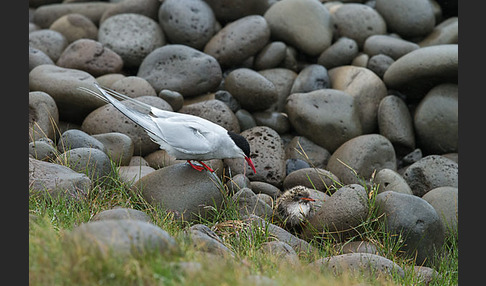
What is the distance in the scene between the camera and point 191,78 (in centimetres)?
842

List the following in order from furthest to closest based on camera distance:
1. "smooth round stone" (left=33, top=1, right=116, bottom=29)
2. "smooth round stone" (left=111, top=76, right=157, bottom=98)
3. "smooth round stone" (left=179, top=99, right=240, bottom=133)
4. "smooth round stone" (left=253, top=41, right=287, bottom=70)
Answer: "smooth round stone" (left=33, top=1, right=116, bottom=29), "smooth round stone" (left=253, top=41, right=287, bottom=70), "smooth round stone" (left=111, top=76, right=157, bottom=98), "smooth round stone" (left=179, top=99, right=240, bottom=133)

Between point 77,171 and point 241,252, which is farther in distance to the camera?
point 77,171

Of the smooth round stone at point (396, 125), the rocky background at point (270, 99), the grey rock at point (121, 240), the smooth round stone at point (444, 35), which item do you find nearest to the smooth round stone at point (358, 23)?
the rocky background at point (270, 99)

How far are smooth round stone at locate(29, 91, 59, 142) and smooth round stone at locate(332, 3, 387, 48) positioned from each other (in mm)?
4811

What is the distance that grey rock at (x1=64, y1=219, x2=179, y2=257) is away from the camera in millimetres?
3273

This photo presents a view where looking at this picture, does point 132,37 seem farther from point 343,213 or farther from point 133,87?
point 343,213

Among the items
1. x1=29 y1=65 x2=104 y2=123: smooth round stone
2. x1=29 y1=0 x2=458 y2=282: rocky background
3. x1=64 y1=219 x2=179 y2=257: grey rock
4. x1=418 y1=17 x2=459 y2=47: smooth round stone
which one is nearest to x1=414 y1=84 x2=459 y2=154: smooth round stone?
x1=29 y1=0 x2=458 y2=282: rocky background

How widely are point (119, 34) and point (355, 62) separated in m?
3.71

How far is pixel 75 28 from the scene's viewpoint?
31.9ft

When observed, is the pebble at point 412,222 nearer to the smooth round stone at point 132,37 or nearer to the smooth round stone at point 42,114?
the smooth round stone at point 42,114

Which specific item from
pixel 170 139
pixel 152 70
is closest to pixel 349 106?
pixel 152 70

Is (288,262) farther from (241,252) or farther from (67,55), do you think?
(67,55)

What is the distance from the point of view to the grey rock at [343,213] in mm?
5531

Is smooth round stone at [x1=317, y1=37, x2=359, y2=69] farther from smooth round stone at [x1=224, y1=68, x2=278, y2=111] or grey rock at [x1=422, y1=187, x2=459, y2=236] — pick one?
grey rock at [x1=422, y1=187, x2=459, y2=236]
